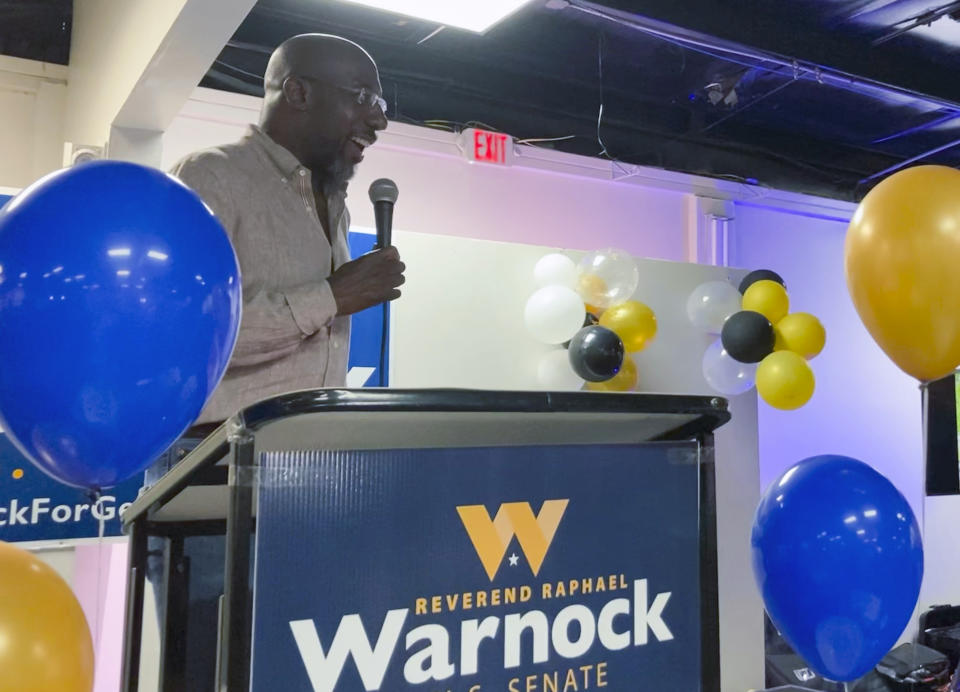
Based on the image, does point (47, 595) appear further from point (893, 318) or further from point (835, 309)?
point (835, 309)

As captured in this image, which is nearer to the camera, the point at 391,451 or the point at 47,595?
the point at 391,451

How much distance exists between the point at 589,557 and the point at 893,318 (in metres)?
1.23

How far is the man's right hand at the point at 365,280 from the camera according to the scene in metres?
1.56

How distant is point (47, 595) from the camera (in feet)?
2.84

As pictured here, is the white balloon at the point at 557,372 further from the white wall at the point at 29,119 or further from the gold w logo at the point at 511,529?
the gold w logo at the point at 511,529

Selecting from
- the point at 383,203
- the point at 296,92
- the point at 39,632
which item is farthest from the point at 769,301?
the point at 39,632

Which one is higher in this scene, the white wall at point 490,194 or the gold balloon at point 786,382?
the white wall at point 490,194

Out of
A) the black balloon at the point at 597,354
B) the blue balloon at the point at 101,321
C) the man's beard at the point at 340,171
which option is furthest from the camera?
the black balloon at the point at 597,354

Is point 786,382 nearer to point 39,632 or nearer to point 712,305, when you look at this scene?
point 712,305

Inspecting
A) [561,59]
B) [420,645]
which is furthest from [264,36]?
[420,645]

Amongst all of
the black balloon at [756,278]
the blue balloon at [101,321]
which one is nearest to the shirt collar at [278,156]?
the blue balloon at [101,321]

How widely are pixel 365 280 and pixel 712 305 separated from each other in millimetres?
2199

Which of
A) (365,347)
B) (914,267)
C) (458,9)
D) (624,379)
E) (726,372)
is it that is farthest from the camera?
(726,372)

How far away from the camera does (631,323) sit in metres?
3.21
